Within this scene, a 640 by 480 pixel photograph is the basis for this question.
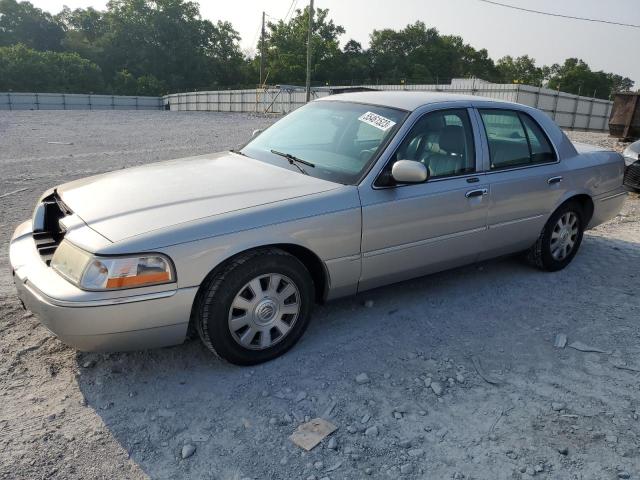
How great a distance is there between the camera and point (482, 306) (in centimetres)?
416

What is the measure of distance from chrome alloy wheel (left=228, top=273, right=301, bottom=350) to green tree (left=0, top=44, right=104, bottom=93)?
56785 mm

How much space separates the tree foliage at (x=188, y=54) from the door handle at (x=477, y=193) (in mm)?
53266

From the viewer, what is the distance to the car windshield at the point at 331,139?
11.8ft

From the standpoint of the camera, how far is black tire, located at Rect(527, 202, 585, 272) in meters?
4.70

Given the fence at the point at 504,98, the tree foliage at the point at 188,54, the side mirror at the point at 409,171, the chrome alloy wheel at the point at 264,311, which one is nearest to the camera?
the chrome alloy wheel at the point at 264,311

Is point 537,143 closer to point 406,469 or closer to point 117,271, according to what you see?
point 406,469

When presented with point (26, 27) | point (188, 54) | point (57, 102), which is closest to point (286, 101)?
point (57, 102)

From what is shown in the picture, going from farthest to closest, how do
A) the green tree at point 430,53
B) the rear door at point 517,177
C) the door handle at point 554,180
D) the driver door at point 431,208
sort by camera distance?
the green tree at point 430,53 < the door handle at point 554,180 < the rear door at point 517,177 < the driver door at point 431,208

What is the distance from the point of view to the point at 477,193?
3982 mm

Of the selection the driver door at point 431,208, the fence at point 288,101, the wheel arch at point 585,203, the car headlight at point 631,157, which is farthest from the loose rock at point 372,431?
the fence at point 288,101

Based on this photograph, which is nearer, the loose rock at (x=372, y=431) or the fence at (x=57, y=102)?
the loose rock at (x=372, y=431)

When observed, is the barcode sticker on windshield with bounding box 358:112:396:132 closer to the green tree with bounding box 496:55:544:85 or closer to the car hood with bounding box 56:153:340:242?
the car hood with bounding box 56:153:340:242

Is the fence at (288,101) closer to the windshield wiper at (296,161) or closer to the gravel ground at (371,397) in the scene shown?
the gravel ground at (371,397)

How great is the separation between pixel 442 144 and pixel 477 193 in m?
0.46
